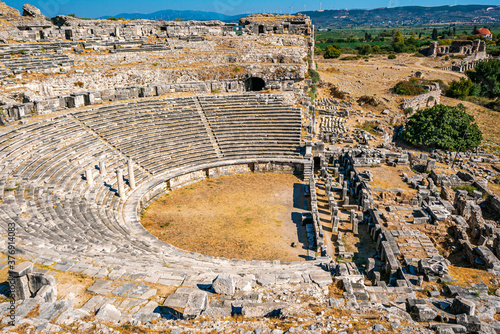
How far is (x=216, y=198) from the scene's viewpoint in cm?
2022

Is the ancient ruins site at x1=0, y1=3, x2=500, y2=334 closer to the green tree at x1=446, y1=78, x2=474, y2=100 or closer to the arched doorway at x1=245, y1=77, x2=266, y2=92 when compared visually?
the arched doorway at x1=245, y1=77, x2=266, y2=92

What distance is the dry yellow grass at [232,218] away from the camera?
51.5 ft

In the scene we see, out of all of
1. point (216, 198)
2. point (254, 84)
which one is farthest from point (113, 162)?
point (254, 84)

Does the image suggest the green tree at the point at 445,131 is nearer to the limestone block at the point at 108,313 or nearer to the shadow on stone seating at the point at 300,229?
the shadow on stone seating at the point at 300,229

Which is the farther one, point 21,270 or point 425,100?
point 425,100

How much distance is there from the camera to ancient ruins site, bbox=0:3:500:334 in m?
8.88

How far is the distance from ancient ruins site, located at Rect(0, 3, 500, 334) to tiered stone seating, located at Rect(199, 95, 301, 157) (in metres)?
0.13

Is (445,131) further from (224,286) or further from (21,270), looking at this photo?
(21,270)

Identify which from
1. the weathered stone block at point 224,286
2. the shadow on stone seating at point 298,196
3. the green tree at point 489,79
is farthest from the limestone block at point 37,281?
the green tree at point 489,79

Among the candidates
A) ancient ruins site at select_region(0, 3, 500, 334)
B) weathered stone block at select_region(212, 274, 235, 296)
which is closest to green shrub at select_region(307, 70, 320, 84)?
ancient ruins site at select_region(0, 3, 500, 334)

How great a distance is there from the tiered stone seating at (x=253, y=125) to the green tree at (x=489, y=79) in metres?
33.8

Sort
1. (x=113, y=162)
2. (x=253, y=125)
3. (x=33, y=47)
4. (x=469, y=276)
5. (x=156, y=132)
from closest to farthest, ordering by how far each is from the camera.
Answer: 1. (x=469, y=276)
2. (x=113, y=162)
3. (x=156, y=132)
4. (x=253, y=125)
5. (x=33, y=47)

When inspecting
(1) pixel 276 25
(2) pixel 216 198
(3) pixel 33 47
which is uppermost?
(1) pixel 276 25

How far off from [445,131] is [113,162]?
80.2ft
